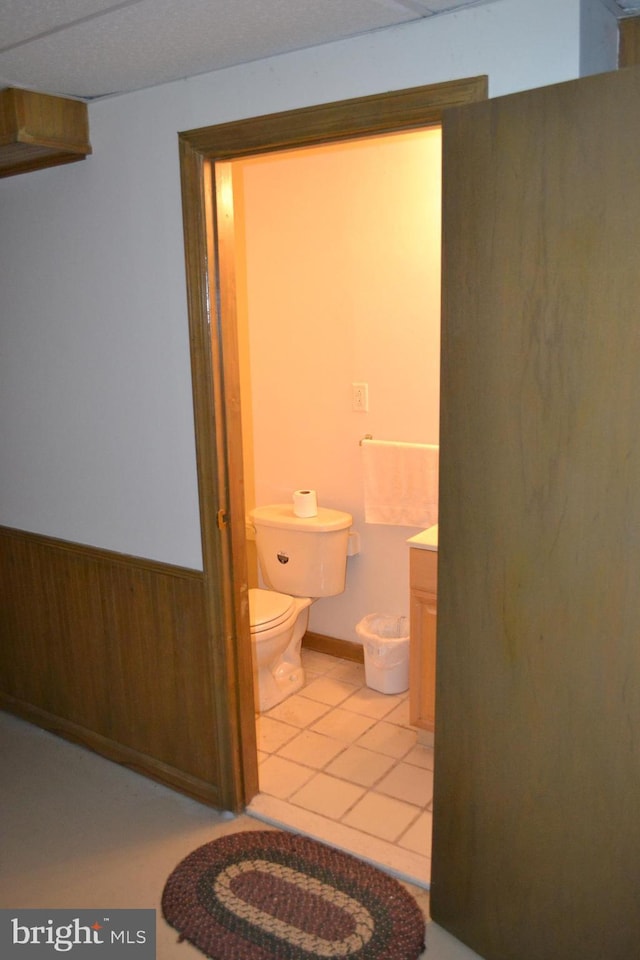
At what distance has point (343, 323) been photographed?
331 centimetres

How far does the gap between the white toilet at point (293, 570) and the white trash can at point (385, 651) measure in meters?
0.22

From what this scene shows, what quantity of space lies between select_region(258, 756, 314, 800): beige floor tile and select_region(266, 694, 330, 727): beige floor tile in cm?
27

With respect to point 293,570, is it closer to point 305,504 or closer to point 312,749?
point 305,504

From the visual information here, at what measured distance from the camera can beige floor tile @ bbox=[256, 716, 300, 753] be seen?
293 centimetres

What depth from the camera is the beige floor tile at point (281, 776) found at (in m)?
2.65

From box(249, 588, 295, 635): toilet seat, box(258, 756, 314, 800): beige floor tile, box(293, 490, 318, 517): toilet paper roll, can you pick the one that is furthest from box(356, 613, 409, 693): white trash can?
box(258, 756, 314, 800): beige floor tile

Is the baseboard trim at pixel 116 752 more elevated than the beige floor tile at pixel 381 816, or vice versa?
the baseboard trim at pixel 116 752

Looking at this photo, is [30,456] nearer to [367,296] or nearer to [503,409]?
[367,296]

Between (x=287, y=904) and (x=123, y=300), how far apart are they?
1738mm

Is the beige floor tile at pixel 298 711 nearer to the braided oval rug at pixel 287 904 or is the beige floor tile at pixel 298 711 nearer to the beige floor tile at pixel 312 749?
the beige floor tile at pixel 312 749

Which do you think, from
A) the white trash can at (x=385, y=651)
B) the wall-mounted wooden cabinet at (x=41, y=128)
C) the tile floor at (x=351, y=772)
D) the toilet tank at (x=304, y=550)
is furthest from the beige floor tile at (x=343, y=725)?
the wall-mounted wooden cabinet at (x=41, y=128)

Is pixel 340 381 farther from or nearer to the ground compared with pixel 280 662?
farther from the ground

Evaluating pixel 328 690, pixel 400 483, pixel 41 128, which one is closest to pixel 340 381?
pixel 400 483

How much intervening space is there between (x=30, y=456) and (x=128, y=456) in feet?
1.75
